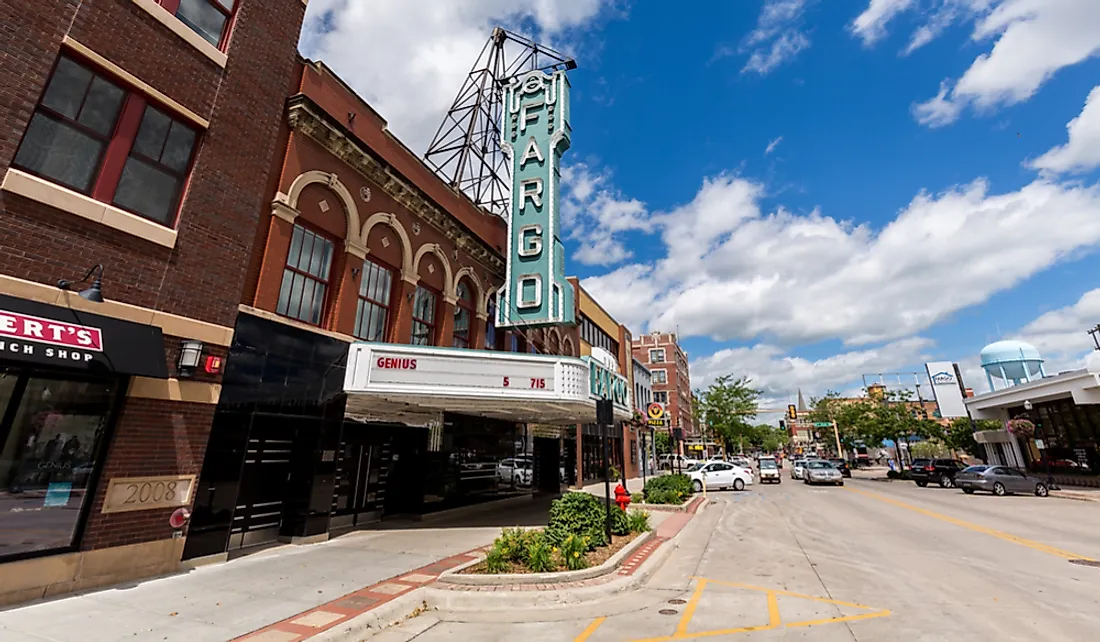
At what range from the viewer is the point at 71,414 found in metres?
7.42

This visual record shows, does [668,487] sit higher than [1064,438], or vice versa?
[1064,438]

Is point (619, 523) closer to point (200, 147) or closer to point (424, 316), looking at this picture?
point (424, 316)

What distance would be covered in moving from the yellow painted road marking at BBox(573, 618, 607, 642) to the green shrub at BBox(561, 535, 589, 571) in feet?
5.38

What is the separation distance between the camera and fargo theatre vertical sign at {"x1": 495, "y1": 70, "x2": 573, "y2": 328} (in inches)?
704

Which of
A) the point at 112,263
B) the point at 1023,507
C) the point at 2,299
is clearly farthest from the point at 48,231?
the point at 1023,507

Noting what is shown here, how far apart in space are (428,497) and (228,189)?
10.4 meters

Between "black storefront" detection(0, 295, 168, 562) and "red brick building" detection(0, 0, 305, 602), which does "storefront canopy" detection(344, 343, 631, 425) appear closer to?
"red brick building" detection(0, 0, 305, 602)

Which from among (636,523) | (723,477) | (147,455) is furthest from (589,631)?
(723,477)

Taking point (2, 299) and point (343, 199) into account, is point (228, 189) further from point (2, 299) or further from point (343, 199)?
point (2, 299)

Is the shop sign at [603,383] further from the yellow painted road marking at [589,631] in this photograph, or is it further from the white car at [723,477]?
the white car at [723,477]

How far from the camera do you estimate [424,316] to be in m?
15.8

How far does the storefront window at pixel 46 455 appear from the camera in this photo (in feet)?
22.2

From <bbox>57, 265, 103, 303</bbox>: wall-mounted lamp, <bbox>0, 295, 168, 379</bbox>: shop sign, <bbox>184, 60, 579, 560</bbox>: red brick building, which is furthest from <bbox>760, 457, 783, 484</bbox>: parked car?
<bbox>57, 265, 103, 303</bbox>: wall-mounted lamp

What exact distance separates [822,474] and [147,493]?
36.9 metres
